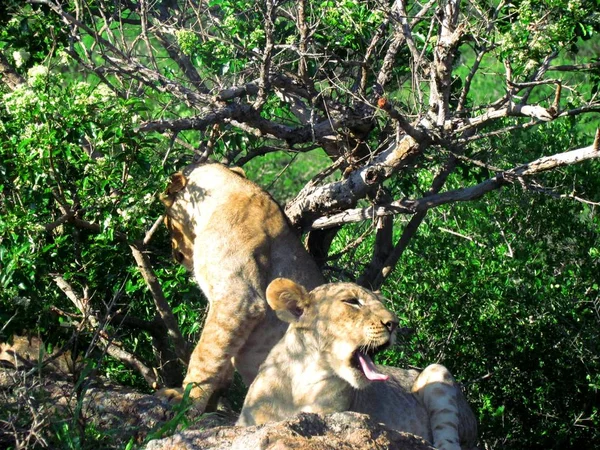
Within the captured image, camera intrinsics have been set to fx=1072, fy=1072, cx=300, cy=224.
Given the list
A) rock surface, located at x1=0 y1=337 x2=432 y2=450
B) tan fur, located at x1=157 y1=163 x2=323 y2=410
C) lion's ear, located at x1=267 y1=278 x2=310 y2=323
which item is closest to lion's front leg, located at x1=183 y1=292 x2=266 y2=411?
tan fur, located at x1=157 y1=163 x2=323 y2=410

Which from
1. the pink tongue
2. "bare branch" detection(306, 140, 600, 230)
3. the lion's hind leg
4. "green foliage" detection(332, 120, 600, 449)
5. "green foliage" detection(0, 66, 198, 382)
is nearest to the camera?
the pink tongue

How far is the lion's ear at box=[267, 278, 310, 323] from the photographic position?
20.1ft

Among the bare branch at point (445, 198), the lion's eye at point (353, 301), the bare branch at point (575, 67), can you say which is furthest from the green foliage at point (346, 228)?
the lion's eye at point (353, 301)

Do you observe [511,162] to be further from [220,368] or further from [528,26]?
[220,368]

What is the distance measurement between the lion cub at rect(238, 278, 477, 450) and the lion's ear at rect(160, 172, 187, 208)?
58.5 inches

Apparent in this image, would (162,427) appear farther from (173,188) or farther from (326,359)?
(173,188)

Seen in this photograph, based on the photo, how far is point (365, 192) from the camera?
7230 millimetres

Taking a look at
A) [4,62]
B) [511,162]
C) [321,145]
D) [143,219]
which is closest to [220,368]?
[143,219]

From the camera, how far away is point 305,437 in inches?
179

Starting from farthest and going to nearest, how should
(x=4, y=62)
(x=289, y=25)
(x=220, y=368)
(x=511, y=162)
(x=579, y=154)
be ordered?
1. (x=511, y=162)
2. (x=289, y=25)
3. (x=4, y=62)
4. (x=220, y=368)
5. (x=579, y=154)

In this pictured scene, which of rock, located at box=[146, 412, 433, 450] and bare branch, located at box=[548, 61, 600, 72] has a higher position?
bare branch, located at box=[548, 61, 600, 72]

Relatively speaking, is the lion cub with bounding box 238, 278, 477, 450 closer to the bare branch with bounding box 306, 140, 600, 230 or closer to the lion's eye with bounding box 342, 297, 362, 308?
the lion's eye with bounding box 342, 297, 362, 308

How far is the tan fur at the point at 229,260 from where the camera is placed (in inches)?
271

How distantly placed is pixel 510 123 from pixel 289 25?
2386 millimetres
